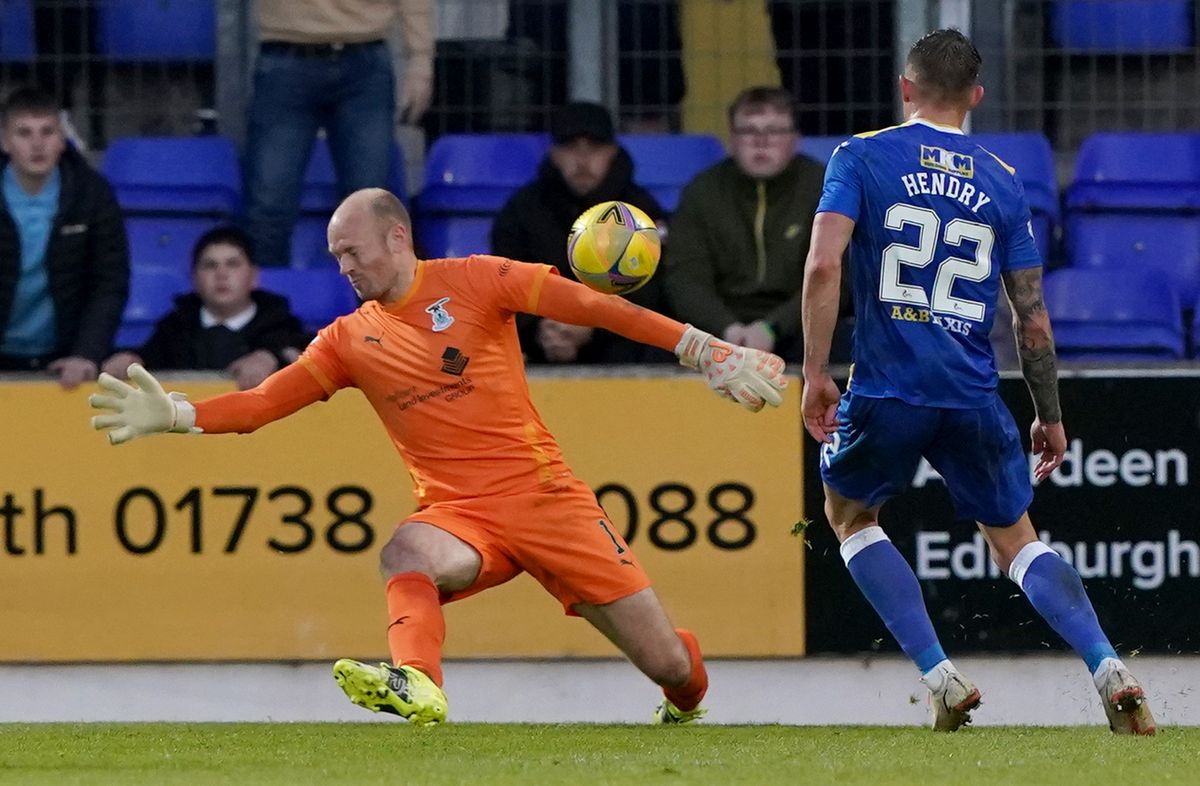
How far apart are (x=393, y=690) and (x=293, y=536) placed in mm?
2797

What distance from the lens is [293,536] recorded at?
841 centimetres

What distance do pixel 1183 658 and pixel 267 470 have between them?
3.53m

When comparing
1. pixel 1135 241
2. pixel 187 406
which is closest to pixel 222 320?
pixel 187 406

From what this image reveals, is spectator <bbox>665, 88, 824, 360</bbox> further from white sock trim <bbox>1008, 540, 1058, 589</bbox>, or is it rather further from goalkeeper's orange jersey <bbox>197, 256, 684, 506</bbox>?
white sock trim <bbox>1008, 540, 1058, 589</bbox>

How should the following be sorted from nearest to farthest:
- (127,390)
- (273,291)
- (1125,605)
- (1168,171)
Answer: (127,390) < (1125,605) < (273,291) < (1168,171)

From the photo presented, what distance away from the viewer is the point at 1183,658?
27.1 feet

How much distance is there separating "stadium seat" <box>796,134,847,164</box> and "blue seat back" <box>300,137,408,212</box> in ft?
5.90

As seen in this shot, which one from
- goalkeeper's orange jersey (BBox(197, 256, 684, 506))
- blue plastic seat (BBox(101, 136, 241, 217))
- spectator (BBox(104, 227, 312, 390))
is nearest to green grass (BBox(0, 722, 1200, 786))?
goalkeeper's orange jersey (BBox(197, 256, 684, 506))

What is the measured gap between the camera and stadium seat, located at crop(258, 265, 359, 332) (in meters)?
9.31

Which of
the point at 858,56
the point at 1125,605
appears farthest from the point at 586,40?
the point at 1125,605

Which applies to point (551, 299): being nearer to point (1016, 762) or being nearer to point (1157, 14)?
point (1016, 762)

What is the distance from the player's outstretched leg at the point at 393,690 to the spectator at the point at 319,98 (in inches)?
158

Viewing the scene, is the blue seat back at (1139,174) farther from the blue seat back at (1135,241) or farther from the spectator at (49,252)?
the spectator at (49,252)

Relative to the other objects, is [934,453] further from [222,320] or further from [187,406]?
[222,320]
